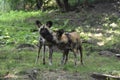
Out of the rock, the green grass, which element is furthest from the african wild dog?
the rock

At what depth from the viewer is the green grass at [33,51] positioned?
10.1 m

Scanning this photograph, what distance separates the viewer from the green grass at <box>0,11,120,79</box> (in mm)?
10055

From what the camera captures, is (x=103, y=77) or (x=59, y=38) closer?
(x=103, y=77)

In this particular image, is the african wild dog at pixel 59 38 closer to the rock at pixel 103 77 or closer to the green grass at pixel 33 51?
Answer: the green grass at pixel 33 51

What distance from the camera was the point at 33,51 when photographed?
13305 millimetres

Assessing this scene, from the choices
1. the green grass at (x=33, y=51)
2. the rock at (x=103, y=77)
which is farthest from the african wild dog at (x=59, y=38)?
the rock at (x=103, y=77)

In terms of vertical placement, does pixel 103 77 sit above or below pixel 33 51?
above

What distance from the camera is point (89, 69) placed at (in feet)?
33.9

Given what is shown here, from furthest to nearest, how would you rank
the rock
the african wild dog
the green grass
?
the green grass
the african wild dog
the rock

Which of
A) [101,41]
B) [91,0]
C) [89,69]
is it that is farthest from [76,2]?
[89,69]

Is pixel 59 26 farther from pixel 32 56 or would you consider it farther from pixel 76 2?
pixel 32 56

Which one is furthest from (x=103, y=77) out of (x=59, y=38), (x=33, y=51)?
(x=33, y=51)

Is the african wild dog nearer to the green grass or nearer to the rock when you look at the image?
the green grass

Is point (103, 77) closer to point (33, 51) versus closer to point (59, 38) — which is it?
point (59, 38)
